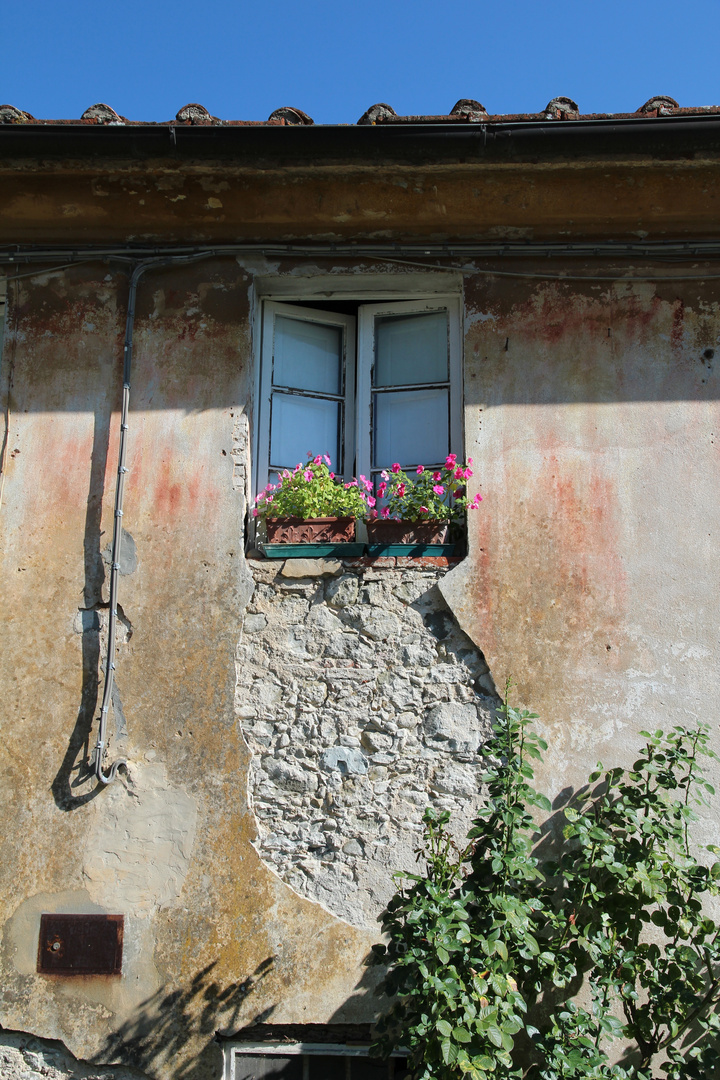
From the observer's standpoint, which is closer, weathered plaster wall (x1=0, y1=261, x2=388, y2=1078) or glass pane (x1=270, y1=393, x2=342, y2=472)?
weathered plaster wall (x1=0, y1=261, x2=388, y2=1078)

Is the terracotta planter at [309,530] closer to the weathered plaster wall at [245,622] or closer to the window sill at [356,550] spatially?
the window sill at [356,550]

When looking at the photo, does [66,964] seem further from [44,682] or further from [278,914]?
[44,682]

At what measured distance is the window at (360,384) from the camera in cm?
479

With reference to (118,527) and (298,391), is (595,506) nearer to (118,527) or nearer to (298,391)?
(298,391)

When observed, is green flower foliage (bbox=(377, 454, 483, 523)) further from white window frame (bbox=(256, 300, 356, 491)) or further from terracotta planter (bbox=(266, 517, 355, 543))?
white window frame (bbox=(256, 300, 356, 491))

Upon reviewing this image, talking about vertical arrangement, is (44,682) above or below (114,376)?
below

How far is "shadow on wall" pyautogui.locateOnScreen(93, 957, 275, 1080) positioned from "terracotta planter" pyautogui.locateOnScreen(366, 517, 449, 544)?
194 cm

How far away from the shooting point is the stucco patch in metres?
4.00

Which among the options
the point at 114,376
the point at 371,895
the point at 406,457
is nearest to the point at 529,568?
the point at 406,457

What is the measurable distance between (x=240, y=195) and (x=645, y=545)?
8.76 feet

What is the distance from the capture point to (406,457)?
4789 mm

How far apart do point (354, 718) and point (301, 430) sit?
160 centimetres

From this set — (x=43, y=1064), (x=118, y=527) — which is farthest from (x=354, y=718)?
(x=43, y=1064)

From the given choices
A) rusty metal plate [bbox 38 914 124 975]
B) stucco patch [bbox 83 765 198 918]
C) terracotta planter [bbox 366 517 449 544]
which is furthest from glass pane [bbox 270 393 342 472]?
rusty metal plate [bbox 38 914 124 975]
